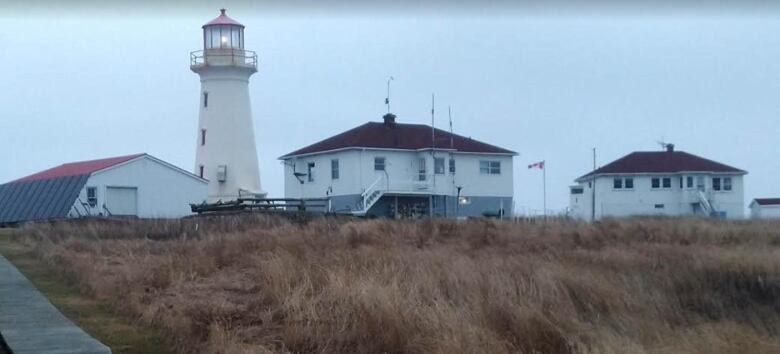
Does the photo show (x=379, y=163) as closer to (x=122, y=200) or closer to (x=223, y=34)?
(x=223, y=34)

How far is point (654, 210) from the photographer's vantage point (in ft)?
190

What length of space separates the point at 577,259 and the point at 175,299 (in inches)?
298

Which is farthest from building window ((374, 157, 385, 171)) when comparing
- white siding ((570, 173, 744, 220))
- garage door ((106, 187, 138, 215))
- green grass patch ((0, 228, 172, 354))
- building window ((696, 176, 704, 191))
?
green grass patch ((0, 228, 172, 354))

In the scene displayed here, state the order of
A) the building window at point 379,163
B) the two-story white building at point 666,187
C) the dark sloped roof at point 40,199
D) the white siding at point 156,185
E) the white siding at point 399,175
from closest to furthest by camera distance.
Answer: the dark sloped roof at point 40,199 → the white siding at point 156,185 → the white siding at point 399,175 → the building window at point 379,163 → the two-story white building at point 666,187

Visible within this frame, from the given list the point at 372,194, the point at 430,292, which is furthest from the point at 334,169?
the point at 430,292

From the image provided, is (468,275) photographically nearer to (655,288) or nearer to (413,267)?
(413,267)

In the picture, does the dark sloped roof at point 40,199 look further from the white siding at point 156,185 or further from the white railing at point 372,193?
the white railing at point 372,193

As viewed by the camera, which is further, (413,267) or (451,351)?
(413,267)

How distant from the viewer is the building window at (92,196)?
1661 inches

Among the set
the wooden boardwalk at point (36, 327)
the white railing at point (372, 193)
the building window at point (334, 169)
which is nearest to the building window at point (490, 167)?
the white railing at point (372, 193)

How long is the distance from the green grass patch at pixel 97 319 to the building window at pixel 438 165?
34323mm

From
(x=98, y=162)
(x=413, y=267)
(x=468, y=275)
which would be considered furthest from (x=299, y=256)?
(x=98, y=162)

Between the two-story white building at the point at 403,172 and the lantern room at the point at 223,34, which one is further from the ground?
the lantern room at the point at 223,34

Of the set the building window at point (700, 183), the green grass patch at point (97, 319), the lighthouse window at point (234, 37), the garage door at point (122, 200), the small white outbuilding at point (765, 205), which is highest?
the lighthouse window at point (234, 37)
